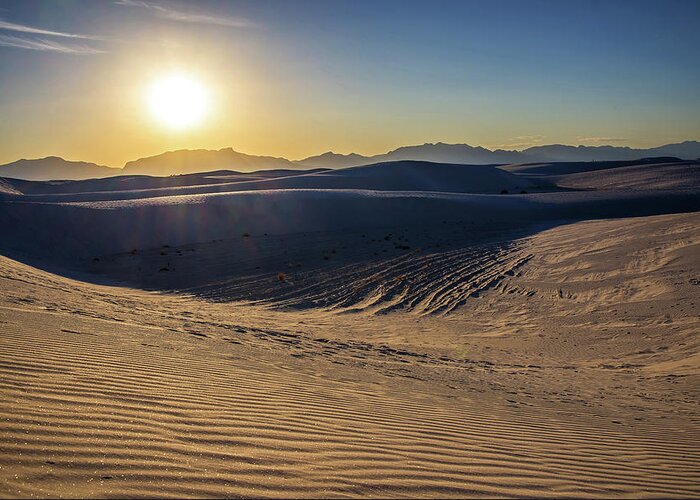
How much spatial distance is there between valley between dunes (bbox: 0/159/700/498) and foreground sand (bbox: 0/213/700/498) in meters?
0.03

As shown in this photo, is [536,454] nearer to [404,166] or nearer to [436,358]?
[436,358]

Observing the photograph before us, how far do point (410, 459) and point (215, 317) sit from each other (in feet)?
31.3

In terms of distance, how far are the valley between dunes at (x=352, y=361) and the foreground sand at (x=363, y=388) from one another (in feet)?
0.10

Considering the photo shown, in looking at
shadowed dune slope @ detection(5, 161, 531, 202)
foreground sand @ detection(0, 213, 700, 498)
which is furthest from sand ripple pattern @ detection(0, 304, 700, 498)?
shadowed dune slope @ detection(5, 161, 531, 202)

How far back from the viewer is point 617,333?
1193cm

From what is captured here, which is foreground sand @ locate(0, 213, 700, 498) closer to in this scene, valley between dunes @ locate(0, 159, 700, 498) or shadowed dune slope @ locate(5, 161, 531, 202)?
valley between dunes @ locate(0, 159, 700, 498)

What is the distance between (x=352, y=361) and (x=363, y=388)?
2.10 m

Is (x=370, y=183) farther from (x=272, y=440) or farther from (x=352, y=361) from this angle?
(x=272, y=440)

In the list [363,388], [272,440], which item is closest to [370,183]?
[363,388]

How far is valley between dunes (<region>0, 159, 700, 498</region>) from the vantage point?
150 inches

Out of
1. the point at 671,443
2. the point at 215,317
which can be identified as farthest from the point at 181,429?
the point at 215,317

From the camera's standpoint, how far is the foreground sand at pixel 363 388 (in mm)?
3699

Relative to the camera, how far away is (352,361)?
9398 millimetres

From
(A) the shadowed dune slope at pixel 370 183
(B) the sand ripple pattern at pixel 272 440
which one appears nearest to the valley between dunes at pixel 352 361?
(B) the sand ripple pattern at pixel 272 440
